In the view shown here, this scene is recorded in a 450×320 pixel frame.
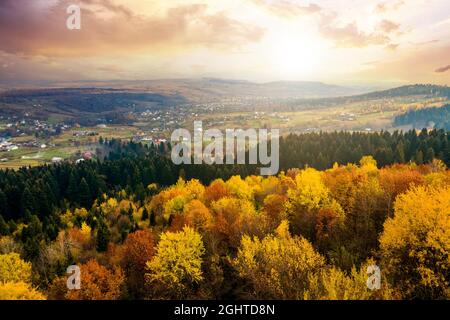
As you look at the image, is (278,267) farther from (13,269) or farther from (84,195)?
(84,195)

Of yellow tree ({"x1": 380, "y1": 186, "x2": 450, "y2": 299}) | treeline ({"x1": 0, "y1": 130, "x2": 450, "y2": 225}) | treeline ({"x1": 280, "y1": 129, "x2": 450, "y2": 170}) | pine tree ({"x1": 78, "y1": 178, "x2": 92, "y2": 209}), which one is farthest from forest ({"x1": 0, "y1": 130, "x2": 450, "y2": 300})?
treeline ({"x1": 280, "y1": 129, "x2": 450, "y2": 170})

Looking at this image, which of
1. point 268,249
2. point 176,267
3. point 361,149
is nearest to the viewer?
point 268,249

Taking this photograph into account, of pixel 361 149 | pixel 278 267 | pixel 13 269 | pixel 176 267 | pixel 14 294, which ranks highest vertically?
pixel 361 149

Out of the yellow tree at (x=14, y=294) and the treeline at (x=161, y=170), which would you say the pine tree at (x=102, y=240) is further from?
the treeline at (x=161, y=170)

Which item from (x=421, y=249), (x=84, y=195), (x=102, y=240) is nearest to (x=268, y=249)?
(x=421, y=249)

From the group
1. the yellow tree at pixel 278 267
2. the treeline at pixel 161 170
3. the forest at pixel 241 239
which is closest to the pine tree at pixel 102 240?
the forest at pixel 241 239

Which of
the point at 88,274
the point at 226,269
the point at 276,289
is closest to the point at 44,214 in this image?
the point at 88,274
